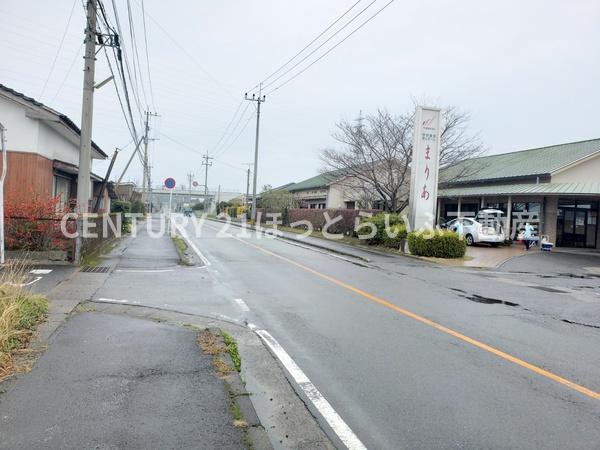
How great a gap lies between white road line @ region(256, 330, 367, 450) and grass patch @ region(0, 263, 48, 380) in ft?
9.09

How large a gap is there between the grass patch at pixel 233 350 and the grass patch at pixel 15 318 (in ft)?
7.11

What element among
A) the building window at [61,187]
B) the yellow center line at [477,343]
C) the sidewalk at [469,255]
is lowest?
the yellow center line at [477,343]

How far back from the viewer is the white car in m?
24.1

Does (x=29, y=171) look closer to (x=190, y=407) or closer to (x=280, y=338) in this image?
(x=280, y=338)

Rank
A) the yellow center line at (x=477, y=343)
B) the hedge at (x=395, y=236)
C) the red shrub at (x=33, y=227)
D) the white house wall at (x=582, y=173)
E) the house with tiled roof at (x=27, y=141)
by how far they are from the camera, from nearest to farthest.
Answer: the yellow center line at (x=477, y=343) → the red shrub at (x=33, y=227) → the house with tiled roof at (x=27, y=141) → the hedge at (x=395, y=236) → the white house wall at (x=582, y=173)

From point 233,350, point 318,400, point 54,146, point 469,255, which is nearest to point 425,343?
point 318,400

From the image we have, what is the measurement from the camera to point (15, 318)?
18.5 feet

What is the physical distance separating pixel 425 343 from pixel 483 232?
19514mm

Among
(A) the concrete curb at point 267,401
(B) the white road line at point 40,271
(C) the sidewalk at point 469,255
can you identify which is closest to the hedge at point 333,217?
(C) the sidewalk at point 469,255

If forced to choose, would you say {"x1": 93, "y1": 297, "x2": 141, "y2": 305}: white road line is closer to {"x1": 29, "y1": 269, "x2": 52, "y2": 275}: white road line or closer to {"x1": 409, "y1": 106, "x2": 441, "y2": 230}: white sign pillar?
{"x1": 29, "y1": 269, "x2": 52, "y2": 275}: white road line

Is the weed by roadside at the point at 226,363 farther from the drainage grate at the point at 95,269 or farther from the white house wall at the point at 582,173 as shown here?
the white house wall at the point at 582,173

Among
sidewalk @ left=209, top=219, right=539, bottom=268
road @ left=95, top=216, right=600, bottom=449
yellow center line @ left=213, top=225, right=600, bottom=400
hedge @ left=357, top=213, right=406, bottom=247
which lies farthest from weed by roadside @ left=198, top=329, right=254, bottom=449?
hedge @ left=357, top=213, right=406, bottom=247

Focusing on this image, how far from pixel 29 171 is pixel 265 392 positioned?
47.7ft

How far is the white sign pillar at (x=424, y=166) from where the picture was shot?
64.3 feet
